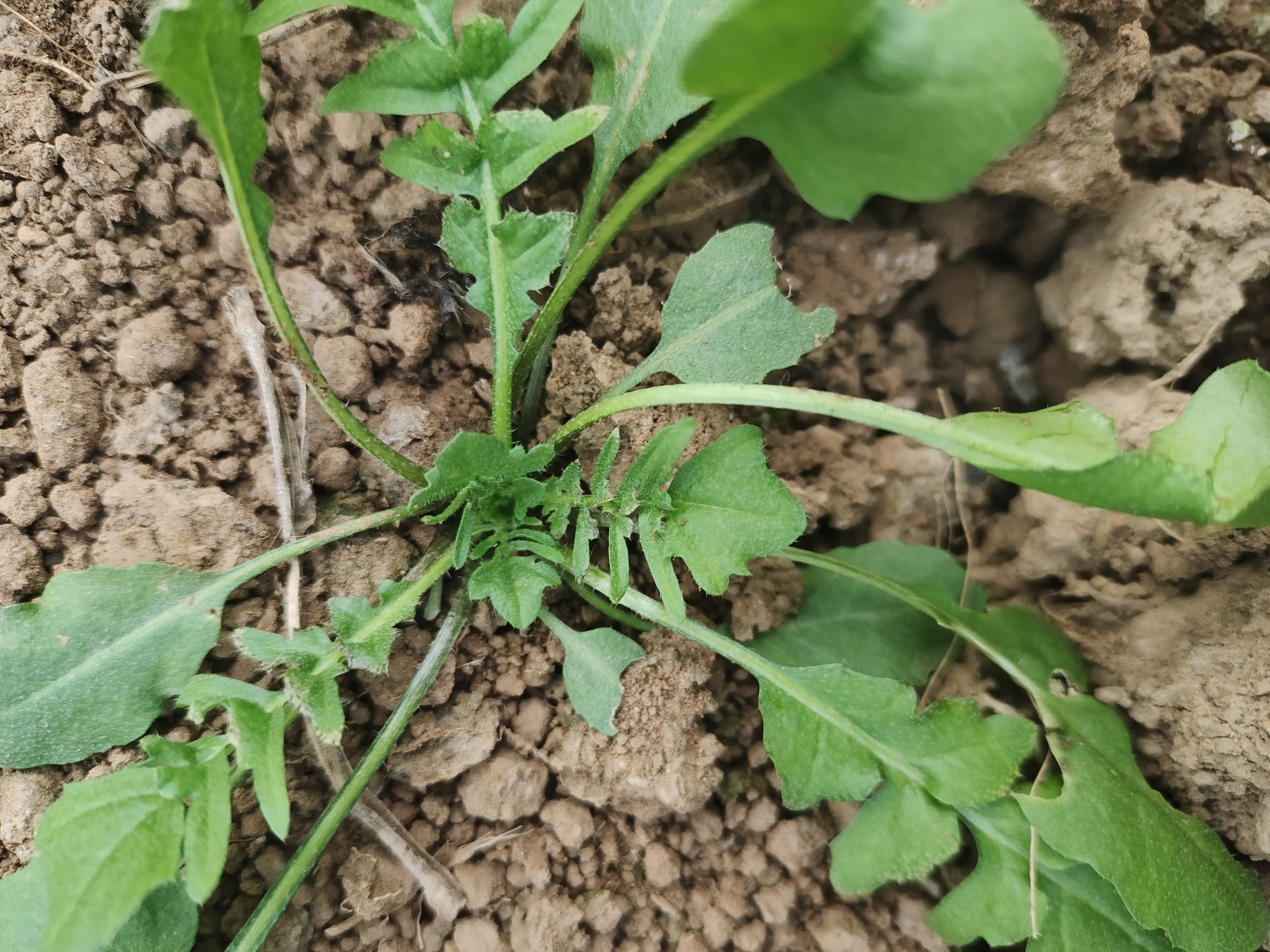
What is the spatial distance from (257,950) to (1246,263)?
197cm

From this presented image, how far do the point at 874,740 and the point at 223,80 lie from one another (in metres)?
1.33

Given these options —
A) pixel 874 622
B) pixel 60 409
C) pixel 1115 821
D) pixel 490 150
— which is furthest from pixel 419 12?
pixel 1115 821

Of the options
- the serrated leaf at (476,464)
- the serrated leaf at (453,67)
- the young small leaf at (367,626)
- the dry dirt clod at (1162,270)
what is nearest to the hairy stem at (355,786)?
the young small leaf at (367,626)

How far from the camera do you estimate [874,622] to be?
58.5 inches

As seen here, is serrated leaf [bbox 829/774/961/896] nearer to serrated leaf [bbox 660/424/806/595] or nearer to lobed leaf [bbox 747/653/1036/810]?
lobed leaf [bbox 747/653/1036/810]

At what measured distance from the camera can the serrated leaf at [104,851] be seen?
36.4 inches

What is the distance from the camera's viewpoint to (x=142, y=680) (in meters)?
1.20

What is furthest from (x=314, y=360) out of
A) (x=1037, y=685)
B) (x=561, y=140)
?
(x=1037, y=685)

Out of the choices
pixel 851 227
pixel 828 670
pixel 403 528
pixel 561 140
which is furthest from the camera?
pixel 851 227

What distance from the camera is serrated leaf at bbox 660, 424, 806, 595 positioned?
1.16 meters

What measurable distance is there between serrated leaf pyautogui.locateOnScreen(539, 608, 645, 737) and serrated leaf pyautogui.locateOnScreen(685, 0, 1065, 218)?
79cm

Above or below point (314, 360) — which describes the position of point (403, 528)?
below

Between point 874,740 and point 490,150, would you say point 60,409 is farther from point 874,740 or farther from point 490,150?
point 874,740

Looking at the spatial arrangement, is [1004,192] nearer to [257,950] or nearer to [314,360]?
[314,360]
